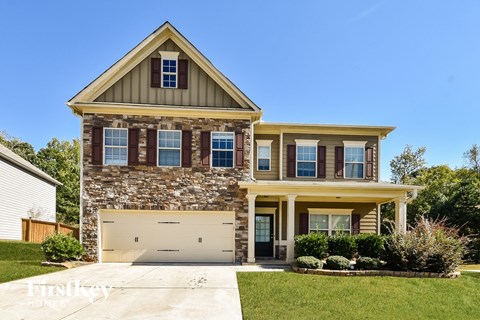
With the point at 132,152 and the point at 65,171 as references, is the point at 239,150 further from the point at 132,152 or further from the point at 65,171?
the point at 65,171

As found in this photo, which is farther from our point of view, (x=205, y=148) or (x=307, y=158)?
(x=307, y=158)

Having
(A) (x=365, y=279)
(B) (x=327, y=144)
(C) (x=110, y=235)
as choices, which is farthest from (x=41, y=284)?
(B) (x=327, y=144)

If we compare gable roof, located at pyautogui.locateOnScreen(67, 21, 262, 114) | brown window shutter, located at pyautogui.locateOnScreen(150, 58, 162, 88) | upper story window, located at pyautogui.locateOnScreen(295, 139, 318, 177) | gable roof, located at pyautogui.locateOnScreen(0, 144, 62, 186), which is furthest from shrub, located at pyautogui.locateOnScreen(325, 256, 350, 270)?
gable roof, located at pyautogui.locateOnScreen(0, 144, 62, 186)

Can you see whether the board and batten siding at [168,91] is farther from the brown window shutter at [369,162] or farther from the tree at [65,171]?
the tree at [65,171]

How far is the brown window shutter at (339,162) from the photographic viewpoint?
18141 millimetres

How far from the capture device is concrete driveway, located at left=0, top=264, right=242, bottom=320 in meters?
7.71

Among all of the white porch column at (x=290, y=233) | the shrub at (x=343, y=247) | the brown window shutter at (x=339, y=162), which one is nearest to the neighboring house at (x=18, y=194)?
the white porch column at (x=290, y=233)

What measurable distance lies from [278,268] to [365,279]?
3.23m

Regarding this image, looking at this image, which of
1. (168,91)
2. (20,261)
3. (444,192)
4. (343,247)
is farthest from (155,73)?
(444,192)

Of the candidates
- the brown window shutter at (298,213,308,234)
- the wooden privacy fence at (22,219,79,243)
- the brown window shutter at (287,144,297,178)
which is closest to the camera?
the brown window shutter at (298,213,308,234)

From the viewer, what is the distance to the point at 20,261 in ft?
48.2

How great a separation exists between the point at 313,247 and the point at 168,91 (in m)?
8.56

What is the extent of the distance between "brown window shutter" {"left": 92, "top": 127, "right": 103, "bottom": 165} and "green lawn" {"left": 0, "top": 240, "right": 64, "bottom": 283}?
14.4 feet

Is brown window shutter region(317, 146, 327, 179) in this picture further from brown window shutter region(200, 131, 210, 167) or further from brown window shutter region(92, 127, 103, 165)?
brown window shutter region(92, 127, 103, 165)
